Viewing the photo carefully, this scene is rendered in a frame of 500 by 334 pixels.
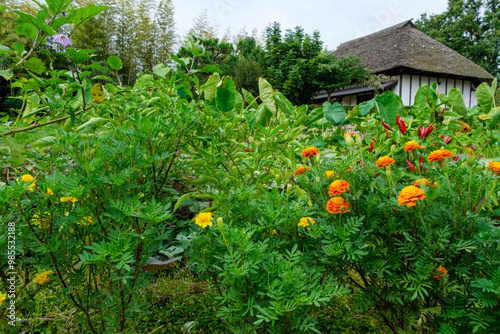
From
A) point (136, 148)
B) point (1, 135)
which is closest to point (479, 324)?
point (136, 148)

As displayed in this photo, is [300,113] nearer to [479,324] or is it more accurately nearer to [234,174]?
[234,174]

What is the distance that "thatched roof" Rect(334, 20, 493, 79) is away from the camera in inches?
540

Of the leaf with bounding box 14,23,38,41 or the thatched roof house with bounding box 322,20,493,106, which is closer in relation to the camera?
the leaf with bounding box 14,23,38,41

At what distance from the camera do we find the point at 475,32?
23.1m

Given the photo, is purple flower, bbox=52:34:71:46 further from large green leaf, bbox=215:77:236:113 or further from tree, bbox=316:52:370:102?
tree, bbox=316:52:370:102

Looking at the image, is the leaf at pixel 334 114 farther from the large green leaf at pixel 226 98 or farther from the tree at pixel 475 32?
the tree at pixel 475 32

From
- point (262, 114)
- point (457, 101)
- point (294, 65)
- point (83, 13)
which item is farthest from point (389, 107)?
point (294, 65)

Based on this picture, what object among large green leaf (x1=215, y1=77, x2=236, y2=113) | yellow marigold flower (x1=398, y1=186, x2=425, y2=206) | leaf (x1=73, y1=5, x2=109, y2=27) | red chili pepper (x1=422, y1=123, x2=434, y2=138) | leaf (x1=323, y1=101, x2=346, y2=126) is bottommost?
yellow marigold flower (x1=398, y1=186, x2=425, y2=206)

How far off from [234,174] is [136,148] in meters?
0.39

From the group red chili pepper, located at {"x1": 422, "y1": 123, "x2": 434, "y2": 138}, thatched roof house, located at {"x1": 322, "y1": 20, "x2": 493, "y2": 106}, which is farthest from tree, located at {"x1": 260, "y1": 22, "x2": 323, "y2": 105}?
red chili pepper, located at {"x1": 422, "y1": 123, "x2": 434, "y2": 138}

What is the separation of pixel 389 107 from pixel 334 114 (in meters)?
0.26

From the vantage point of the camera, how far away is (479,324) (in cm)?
65

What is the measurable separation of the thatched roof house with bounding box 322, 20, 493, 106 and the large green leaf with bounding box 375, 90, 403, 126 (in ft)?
45.6

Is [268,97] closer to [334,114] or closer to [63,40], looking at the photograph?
[334,114]
